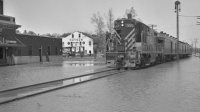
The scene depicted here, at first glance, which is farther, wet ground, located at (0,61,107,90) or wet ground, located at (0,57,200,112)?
wet ground, located at (0,61,107,90)

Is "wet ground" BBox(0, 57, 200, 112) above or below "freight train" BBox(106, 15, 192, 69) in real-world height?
below

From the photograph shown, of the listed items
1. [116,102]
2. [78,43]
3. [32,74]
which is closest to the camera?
[116,102]

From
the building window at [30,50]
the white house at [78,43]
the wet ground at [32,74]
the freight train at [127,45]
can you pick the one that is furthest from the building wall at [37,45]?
the white house at [78,43]

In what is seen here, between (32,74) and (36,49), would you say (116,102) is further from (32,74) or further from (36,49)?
(36,49)

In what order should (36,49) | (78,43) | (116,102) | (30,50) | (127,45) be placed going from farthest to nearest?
(78,43) < (36,49) < (30,50) < (127,45) < (116,102)

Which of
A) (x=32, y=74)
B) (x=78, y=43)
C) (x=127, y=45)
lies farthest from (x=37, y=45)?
(x=78, y=43)

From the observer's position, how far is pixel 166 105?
8961mm

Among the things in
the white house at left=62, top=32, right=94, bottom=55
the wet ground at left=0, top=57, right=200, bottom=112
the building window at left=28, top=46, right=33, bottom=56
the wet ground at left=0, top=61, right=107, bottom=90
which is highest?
the white house at left=62, top=32, right=94, bottom=55

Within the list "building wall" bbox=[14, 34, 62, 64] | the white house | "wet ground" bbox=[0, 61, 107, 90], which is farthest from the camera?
the white house

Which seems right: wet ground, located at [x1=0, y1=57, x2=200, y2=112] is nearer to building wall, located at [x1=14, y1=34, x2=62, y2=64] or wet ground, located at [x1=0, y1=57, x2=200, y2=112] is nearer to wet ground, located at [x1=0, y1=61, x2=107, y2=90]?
wet ground, located at [x1=0, y1=61, x2=107, y2=90]

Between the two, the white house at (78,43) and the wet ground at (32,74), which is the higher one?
the white house at (78,43)

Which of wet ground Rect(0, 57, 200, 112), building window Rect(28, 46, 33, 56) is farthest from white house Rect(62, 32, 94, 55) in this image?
wet ground Rect(0, 57, 200, 112)

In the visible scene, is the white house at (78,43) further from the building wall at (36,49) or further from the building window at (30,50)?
the building window at (30,50)

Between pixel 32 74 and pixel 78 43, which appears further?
pixel 78 43
